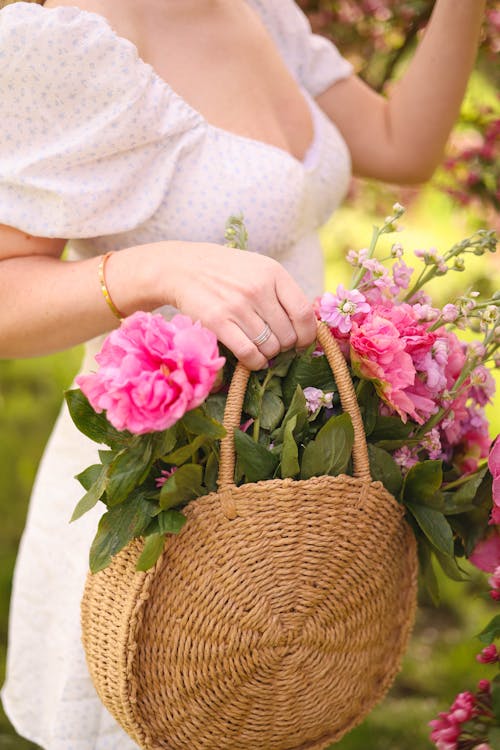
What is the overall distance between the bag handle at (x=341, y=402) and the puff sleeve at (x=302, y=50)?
83cm

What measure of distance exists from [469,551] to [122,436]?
0.51 m

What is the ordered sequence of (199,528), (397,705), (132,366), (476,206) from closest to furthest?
(132,366) < (199,528) < (476,206) < (397,705)

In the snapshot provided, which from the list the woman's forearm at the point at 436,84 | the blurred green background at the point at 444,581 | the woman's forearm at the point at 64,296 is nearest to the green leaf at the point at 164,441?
the woman's forearm at the point at 64,296

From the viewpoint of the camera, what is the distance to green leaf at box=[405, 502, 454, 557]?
3.27 feet

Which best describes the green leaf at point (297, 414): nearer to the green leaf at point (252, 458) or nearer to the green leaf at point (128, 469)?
the green leaf at point (252, 458)

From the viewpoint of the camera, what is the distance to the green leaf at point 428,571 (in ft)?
3.54

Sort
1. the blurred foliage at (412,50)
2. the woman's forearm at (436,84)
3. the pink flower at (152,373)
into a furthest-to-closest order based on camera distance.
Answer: the blurred foliage at (412,50) → the woman's forearm at (436,84) → the pink flower at (152,373)

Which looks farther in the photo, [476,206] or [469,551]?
[476,206]

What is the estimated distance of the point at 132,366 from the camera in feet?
2.57

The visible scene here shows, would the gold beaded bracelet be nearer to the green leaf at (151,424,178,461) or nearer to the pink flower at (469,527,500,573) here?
the green leaf at (151,424,178,461)

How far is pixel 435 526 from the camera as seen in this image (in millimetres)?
1002

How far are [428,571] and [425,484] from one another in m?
0.17

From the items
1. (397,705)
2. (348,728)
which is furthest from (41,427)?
(348,728)

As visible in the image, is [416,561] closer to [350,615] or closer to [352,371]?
[350,615]
